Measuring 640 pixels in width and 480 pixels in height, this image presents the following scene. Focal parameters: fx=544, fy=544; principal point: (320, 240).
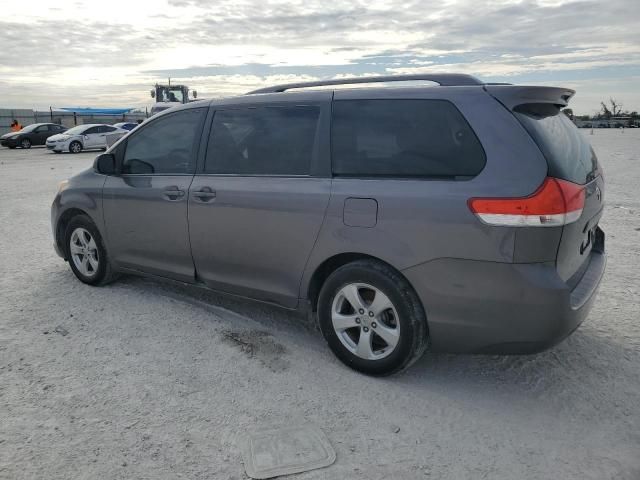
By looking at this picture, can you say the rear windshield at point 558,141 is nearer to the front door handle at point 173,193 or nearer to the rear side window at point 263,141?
the rear side window at point 263,141

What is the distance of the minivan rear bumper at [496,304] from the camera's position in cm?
285

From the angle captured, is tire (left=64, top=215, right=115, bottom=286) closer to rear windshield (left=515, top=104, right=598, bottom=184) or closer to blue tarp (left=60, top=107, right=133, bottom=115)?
rear windshield (left=515, top=104, right=598, bottom=184)

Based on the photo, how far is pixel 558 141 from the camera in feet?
10.2

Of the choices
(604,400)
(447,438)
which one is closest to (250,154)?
(447,438)

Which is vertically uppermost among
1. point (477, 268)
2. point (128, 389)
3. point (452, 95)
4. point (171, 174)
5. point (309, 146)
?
point (452, 95)

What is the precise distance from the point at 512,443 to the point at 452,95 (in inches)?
75.3

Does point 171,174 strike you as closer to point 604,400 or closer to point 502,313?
point 502,313

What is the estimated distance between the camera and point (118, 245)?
4.81 metres

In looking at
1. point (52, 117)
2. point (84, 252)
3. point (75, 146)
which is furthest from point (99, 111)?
point (84, 252)

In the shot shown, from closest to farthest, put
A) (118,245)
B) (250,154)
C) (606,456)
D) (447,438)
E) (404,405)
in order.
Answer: (606,456) → (447,438) → (404,405) → (250,154) → (118,245)

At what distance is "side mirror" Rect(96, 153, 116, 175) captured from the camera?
15.7 ft

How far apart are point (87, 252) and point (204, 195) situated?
1772 millimetres

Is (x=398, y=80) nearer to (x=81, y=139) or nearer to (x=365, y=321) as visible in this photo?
(x=365, y=321)

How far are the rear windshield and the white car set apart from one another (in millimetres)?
23568
